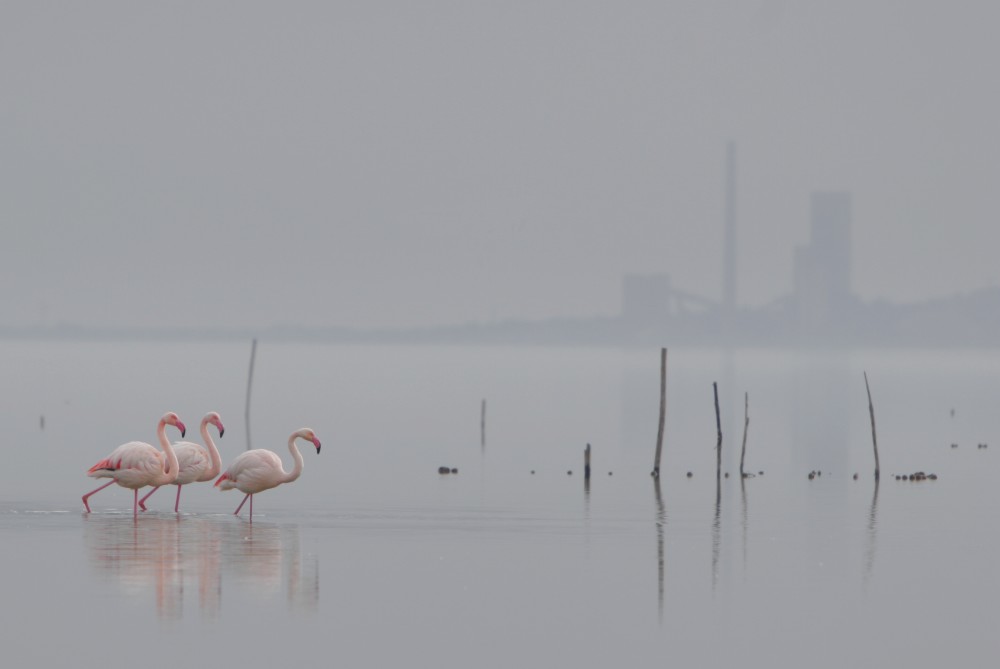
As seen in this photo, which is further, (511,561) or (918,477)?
(918,477)

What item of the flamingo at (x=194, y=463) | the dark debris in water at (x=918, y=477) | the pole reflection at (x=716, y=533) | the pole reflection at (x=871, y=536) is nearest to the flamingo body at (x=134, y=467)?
the flamingo at (x=194, y=463)

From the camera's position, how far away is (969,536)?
108 feet

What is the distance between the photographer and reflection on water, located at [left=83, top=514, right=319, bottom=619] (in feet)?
76.4

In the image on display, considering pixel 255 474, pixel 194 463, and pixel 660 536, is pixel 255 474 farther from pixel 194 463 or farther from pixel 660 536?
pixel 660 536

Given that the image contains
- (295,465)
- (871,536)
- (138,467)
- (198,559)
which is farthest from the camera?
(871,536)

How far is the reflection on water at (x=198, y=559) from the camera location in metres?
23.3

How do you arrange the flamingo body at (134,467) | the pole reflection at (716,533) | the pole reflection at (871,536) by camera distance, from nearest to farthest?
the pole reflection at (716,533) → the pole reflection at (871,536) → the flamingo body at (134,467)

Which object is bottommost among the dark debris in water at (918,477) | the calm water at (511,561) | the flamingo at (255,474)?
the calm water at (511,561)

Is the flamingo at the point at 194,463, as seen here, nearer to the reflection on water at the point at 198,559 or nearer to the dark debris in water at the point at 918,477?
the reflection on water at the point at 198,559

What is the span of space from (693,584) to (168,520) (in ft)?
34.1

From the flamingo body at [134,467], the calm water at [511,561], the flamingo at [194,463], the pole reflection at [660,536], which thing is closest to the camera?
the calm water at [511,561]

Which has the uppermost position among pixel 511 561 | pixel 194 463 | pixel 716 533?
pixel 194 463

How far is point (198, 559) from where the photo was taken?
1019 inches

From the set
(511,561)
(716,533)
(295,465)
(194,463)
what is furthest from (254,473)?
(716,533)
